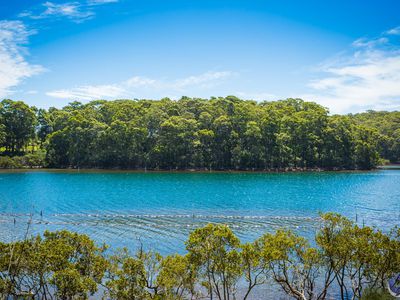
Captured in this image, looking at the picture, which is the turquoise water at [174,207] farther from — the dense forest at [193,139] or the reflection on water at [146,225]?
the dense forest at [193,139]

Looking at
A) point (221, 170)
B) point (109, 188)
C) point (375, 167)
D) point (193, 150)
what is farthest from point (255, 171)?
point (109, 188)

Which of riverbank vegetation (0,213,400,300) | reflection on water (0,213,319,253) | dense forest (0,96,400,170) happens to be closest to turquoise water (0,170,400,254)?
reflection on water (0,213,319,253)

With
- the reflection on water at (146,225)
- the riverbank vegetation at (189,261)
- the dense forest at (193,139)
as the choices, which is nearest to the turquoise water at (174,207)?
the reflection on water at (146,225)

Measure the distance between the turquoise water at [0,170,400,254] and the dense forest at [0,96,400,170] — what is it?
→ 38835mm

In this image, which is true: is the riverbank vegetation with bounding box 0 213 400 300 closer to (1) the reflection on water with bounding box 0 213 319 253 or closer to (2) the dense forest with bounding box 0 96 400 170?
(1) the reflection on water with bounding box 0 213 319 253

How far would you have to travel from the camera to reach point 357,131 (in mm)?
133875

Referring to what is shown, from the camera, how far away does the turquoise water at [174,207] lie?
133 feet

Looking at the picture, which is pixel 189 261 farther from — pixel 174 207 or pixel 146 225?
pixel 174 207

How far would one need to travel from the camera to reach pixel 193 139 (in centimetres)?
12069

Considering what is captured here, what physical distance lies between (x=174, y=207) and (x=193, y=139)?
67.5 m

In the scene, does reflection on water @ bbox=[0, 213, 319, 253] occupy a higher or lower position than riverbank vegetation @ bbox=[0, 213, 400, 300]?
lower

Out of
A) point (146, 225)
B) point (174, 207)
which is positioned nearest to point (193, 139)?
point (174, 207)

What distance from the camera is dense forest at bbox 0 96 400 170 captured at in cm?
12194

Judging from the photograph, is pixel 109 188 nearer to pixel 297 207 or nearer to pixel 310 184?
pixel 297 207
